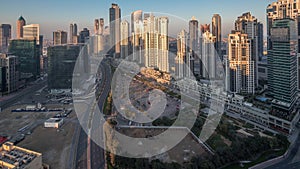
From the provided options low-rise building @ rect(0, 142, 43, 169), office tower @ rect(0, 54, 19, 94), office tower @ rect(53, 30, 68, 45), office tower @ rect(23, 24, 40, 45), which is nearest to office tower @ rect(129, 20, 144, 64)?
office tower @ rect(53, 30, 68, 45)

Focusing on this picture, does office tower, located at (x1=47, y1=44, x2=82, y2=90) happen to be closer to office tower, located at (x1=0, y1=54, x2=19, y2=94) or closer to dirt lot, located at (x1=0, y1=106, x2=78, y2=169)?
office tower, located at (x1=0, y1=54, x2=19, y2=94)

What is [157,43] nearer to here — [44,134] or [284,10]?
[284,10]

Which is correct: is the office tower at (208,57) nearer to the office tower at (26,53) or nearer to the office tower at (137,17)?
the office tower at (137,17)

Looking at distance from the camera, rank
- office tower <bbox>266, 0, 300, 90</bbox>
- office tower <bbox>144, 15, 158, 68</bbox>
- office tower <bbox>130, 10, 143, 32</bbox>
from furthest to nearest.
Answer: office tower <bbox>130, 10, 143, 32</bbox>
office tower <bbox>144, 15, 158, 68</bbox>
office tower <bbox>266, 0, 300, 90</bbox>

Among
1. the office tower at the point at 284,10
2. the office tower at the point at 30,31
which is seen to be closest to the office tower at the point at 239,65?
the office tower at the point at 284,10

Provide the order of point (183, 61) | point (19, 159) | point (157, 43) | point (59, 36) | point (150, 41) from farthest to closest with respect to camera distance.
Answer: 1. point (59, 36)
2. point (150, 41)
3. point (157, 43)
4. point (183, 61)
5. point (19, 159)

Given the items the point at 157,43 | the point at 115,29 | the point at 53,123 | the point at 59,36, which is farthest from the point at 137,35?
the point at 53,123
